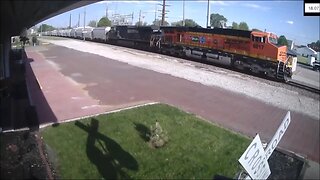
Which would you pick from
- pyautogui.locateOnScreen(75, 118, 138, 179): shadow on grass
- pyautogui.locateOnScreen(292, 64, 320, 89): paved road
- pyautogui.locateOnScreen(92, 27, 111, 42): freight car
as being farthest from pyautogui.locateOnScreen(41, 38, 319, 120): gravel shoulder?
pyautogui.locateOnScreen(75, 118, 138, 179): shadow on grass

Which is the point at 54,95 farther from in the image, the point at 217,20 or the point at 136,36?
the point at 136,36

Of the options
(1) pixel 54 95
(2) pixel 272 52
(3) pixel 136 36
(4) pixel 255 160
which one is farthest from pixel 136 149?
(3) pixel 136 36

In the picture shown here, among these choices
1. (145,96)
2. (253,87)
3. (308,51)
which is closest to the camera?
(145,96)

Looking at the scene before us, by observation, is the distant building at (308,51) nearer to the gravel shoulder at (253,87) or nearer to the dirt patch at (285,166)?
the gravel shoulder at (253,87)

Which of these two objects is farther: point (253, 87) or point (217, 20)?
point (217, 20)

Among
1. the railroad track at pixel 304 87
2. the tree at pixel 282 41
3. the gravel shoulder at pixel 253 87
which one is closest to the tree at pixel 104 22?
the gravel shoulder at pixel 253 87

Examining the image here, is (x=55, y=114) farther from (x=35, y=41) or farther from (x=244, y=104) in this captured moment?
(x=244, y=104)

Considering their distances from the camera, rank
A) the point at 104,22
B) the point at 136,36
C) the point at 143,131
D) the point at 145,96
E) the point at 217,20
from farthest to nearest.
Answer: the point at 136,36 < the point at 217,20 < the point at 145,96 < the point at 104,22 < the point at 143,131

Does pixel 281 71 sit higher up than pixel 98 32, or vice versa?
pixel 98 32

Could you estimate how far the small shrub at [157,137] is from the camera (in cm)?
665

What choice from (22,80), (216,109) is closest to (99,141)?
(22,80)

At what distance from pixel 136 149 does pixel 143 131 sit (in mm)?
724

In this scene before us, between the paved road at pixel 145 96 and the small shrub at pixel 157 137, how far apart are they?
202cm

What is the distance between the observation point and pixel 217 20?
1909 centimetres
